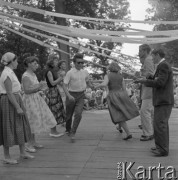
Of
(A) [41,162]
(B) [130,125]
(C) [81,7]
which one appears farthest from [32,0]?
(A) [41,162]

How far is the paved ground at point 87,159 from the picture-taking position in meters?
3.79

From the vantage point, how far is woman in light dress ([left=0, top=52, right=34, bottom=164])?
422 cm

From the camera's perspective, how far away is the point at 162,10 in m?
25.2

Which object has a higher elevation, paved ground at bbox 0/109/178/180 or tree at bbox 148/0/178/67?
tree at bbox 148/0/178/67

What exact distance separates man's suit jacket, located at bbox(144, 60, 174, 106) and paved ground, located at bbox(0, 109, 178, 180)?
2.84ft

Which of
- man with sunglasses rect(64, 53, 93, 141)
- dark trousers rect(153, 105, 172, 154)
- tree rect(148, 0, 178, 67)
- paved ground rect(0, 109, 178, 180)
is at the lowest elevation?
paved ground rect(0, 109, 178, 180)

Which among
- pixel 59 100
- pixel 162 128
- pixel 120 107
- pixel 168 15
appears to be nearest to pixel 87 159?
pixel 162 128

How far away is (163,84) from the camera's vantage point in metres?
4.46

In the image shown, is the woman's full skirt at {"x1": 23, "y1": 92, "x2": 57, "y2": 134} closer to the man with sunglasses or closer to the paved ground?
the paved ground

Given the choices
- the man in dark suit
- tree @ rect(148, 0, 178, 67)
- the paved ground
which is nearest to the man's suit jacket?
the man in dark suit

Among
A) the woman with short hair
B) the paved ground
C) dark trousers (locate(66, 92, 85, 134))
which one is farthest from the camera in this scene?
the woman with short hair

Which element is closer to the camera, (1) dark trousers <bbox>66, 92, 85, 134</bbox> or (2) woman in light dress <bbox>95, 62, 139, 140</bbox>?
(1) dark trousers <bbox>66, 92, 85, 134</bbox>

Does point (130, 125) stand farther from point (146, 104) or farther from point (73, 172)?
point (73, 172)

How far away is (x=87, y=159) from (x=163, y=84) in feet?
5.26
